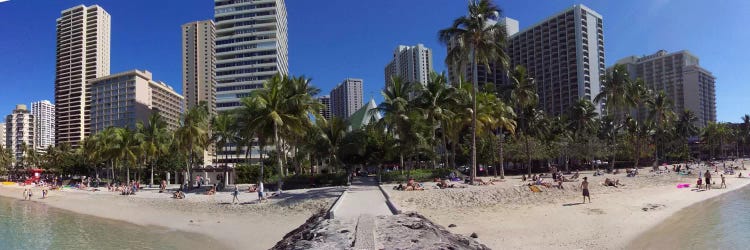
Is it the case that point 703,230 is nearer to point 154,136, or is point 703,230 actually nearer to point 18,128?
point 154,136

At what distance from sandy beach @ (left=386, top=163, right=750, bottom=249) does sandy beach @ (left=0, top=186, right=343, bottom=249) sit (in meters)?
4.83

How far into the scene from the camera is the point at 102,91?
131 metres

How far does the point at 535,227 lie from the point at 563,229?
0.95 meters

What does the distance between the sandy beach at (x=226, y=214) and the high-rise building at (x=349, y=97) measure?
92840 millimetres

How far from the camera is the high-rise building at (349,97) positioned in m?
124

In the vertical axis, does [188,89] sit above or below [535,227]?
above

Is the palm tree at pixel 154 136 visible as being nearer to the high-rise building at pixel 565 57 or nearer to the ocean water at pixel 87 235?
the ocean water at pixel 87 235

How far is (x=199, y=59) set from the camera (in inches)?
5881

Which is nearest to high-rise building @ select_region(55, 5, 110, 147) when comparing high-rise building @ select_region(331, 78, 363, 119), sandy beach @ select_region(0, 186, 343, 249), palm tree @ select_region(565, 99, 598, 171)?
high-rise building @ select_region(331, 78, 363, 119)

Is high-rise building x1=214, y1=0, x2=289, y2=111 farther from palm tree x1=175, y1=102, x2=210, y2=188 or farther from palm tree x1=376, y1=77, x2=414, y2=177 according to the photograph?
palm tree x1=376, y1=77, x2=414, y2=177

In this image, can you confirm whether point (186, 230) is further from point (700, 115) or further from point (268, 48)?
point (700, 115)

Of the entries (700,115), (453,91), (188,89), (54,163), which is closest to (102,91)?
(188,89)

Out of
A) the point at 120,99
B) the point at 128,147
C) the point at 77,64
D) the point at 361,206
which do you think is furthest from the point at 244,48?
the point at 361,206

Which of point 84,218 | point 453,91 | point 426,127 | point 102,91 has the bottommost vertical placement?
point 84,218
